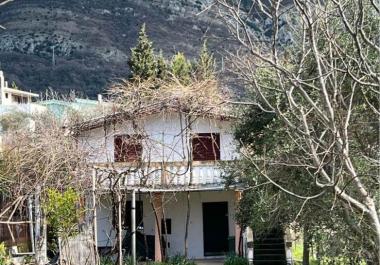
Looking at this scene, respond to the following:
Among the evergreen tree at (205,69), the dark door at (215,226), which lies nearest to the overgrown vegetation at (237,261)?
the dark door at (215,226)

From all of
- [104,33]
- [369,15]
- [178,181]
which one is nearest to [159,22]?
[104,33]

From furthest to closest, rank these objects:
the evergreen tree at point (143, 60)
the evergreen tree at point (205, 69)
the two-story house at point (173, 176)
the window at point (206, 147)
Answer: the evergreen tree at point (143, 60) → the window at point (206, 147) → the evergreen tree at point (205, 69) → the two-story house at point (173, 176)

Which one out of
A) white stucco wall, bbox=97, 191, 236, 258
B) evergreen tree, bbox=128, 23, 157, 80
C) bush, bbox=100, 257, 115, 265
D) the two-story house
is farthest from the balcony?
evergreen tree, bbox=128, 23, 157, 80

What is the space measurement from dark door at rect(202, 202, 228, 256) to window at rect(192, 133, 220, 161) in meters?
1.90

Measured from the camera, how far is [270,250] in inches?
778

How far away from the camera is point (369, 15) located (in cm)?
945

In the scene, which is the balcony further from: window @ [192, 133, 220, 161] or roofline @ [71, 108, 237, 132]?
window @ [192, 133, 220, 161]

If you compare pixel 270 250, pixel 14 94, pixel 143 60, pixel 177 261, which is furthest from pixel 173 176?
pixel 14 94

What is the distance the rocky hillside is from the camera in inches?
2675

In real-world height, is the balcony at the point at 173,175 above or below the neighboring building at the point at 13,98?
below

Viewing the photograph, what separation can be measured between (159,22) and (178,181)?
Answer: 58.8 metres

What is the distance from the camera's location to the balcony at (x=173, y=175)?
1838 centimetres

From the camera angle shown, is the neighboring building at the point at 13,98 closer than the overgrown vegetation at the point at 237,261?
No

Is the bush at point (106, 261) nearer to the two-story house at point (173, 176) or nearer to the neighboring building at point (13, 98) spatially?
the two-story house at point (173, 176)
